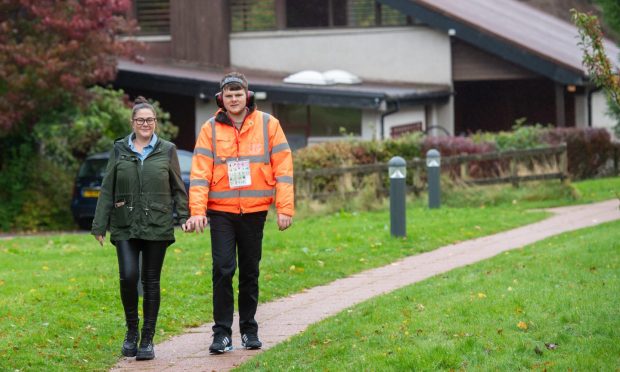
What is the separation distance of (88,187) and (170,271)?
11.3m

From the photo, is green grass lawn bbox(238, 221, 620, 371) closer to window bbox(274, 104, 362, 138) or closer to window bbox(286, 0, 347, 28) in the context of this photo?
window bbox(274, 104, 362, 138)

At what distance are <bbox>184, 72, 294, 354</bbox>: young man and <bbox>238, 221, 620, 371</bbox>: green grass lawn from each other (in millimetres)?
681

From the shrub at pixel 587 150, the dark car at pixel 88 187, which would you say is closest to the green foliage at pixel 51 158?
the dark car at pixel 88 187

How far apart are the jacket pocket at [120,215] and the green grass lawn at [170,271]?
0.98 meters

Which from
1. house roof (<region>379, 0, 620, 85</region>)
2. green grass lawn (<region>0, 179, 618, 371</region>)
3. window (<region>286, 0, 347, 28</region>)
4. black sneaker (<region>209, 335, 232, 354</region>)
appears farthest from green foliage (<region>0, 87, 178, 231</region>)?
black sneaker (<region>209, 335, 232, 354</region>)

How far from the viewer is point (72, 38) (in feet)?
83.5

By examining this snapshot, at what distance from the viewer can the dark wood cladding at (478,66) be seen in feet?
101

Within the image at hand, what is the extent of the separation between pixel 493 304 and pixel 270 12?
2402 centimetres

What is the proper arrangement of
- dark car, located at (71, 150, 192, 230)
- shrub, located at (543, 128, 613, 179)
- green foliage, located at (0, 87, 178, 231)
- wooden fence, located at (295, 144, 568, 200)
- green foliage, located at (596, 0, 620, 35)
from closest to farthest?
green foliage, located at (596, 0, 620, 35)
wooden fence, located at (295, 144, 568, 200)
dark car, located at (71, 150, 192, 230)
green foliage, located at (0, 87, 178, 231)
shrub, located at (543, 128, 613, 179)

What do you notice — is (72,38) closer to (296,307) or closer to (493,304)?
(296,307)

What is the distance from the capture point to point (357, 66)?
32250mm

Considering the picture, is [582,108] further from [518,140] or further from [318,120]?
[518,140]

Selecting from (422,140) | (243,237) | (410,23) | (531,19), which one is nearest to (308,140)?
(410,23)

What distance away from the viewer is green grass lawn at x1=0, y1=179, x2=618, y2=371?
9.59m
